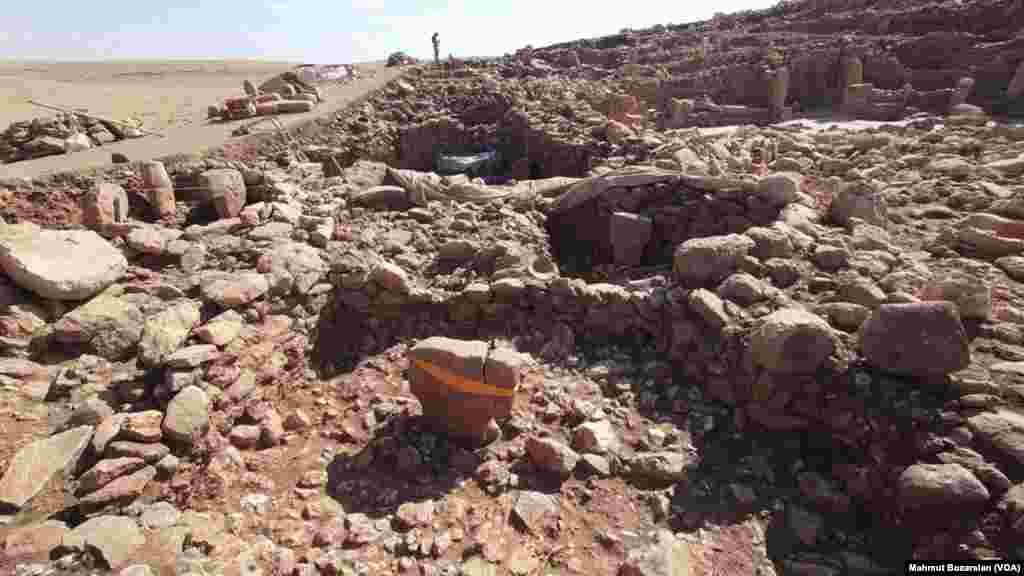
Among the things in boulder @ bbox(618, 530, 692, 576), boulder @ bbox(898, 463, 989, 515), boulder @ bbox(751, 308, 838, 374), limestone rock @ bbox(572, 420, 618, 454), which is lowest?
boulder @ bbox(618, 530, 692, 576)

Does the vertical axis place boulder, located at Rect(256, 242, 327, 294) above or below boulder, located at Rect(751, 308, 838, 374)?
above

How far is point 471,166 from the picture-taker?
8.97 m

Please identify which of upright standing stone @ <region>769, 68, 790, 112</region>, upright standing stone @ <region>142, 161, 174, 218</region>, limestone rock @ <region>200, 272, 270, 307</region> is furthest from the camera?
upright standing stone @ <region>769, 68, 790, 112</region>

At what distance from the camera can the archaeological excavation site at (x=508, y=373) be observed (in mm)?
2506

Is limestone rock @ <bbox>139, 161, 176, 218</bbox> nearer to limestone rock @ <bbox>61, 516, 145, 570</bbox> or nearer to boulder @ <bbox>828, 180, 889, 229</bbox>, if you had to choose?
limestone rock @ <bbox>61, 516, 145, 570</bbox>

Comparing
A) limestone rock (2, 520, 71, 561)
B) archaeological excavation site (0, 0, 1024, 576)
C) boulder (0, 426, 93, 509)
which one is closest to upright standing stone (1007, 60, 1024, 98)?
archaeological excavation site (0, 0, 1024, 576)

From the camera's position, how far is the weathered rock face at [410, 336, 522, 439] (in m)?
3.05

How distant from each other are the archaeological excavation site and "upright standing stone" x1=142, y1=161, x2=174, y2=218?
28 mm

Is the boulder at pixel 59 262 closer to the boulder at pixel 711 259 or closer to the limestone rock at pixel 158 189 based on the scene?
the limestone rock at pixel 158 189

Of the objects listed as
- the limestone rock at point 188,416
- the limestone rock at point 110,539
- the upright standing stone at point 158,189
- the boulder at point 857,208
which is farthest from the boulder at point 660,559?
the upright standing stone at point 158,189

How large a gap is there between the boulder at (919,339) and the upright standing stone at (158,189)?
233 inches

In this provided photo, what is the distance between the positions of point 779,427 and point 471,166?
22.6 feet

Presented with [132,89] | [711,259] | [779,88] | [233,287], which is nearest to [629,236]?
[711,259]

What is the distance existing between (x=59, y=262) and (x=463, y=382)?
2887mm
